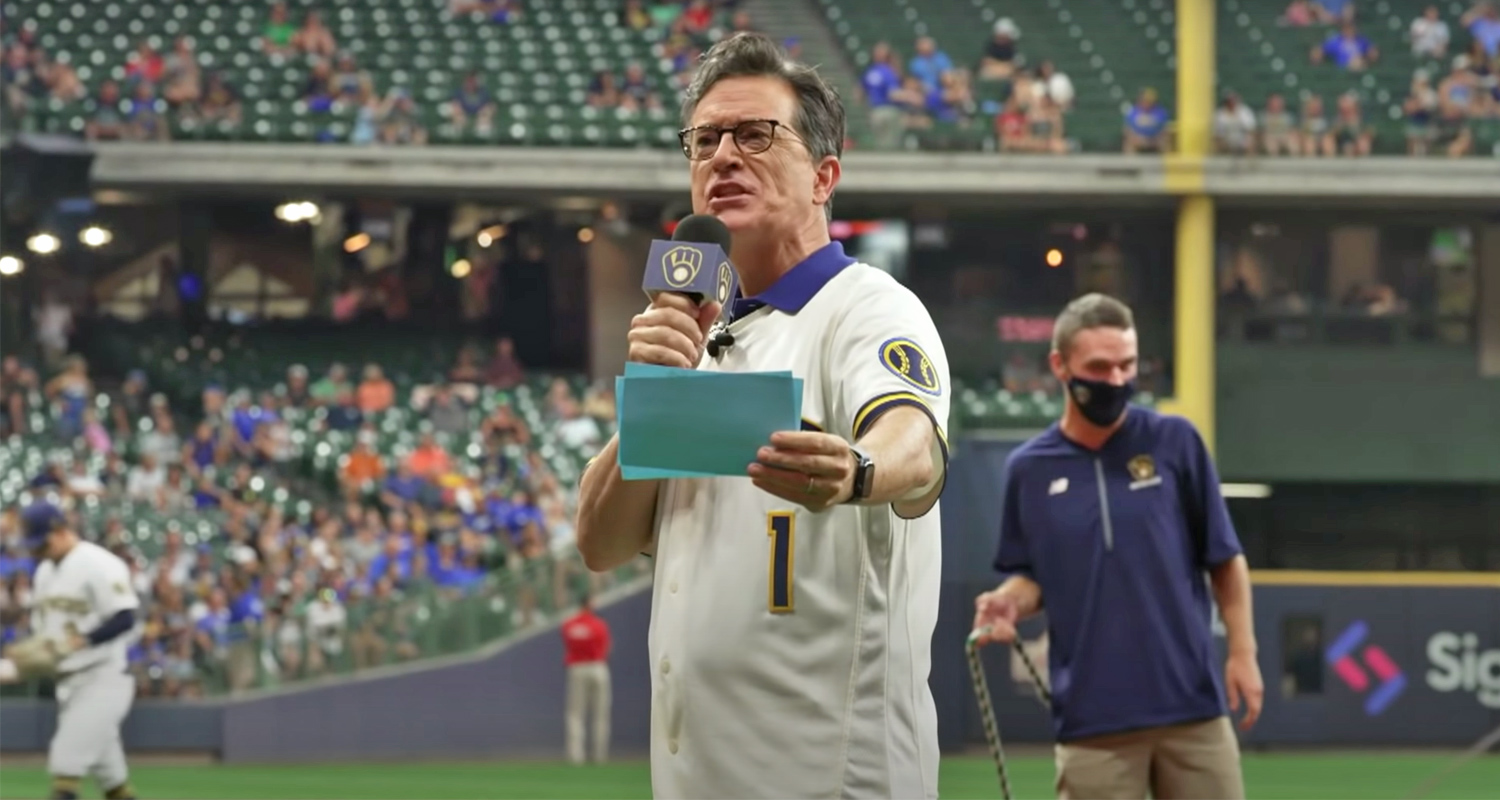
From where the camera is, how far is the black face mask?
5.86 m

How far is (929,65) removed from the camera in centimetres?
2898

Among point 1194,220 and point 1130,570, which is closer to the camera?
point 1130,570

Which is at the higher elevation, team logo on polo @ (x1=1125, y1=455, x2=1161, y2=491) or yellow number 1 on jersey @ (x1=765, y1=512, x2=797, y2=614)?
team logo on polo @ (x1=1125, y1=455, x2=1161, y2=491)

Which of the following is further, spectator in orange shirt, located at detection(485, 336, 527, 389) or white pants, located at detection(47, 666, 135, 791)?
spectator in orange shirt, located at detection(485, 336, 527, 389)

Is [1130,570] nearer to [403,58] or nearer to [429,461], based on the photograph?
[429,461]

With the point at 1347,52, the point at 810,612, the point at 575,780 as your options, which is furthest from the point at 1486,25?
the point at 810,612

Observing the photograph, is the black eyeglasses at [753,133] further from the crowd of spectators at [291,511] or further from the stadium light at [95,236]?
the stadium light at [95,236]

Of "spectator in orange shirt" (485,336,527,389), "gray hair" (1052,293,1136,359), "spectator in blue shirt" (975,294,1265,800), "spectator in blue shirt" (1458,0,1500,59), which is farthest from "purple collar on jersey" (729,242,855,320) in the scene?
"spectator in blue shirt" (1458,0,1500,59)

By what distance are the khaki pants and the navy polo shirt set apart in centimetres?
5

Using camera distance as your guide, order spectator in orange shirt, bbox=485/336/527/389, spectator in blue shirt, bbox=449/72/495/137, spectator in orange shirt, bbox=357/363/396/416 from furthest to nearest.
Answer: spectator in blue shirt, bbox=449/72/495/137
spectator in orange shirt, bbox=485/336/527/389
spectator in orange shirt, bbox=357/363/396/416

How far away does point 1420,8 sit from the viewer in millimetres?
31000

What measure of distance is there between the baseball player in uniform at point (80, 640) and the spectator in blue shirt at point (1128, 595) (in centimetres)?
693

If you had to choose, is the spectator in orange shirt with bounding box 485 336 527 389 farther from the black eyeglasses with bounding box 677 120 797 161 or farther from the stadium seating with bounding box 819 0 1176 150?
the black eyeglasses with bounding box 677 120 797 161

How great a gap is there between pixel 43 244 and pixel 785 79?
26996mm
